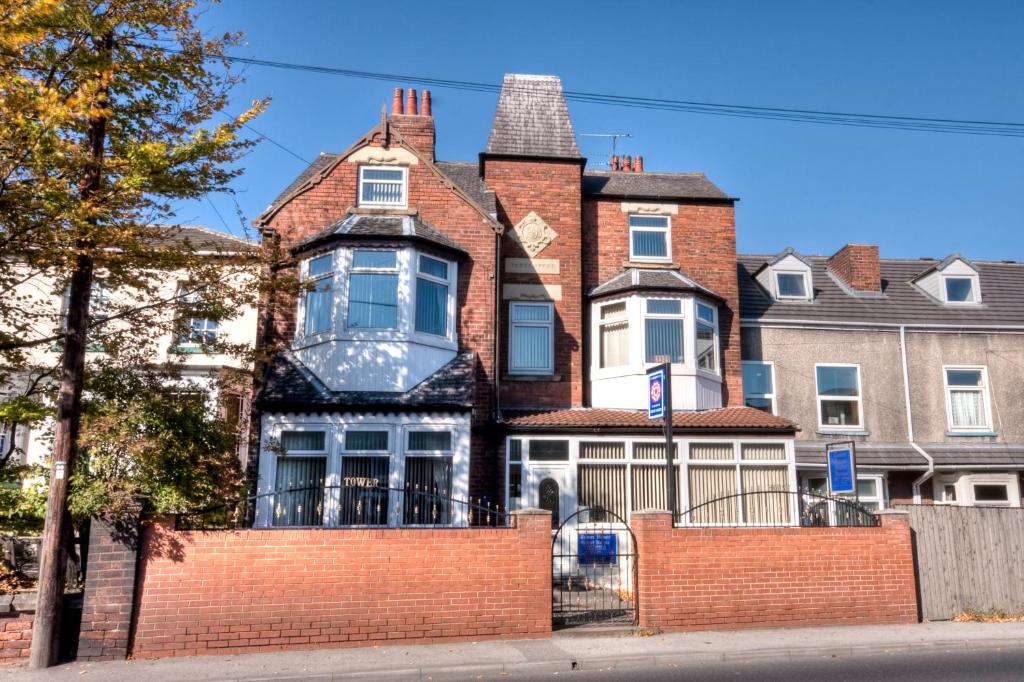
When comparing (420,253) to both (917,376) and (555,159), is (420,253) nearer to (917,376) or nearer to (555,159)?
(555,159)

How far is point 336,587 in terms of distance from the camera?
34.1 feet

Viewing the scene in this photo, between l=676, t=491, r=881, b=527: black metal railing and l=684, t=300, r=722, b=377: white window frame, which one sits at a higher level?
l=684, t=300, r=722, b=377: white window frame

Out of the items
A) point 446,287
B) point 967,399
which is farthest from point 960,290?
point 446,287

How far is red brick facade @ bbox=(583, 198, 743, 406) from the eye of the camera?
19.7 meters

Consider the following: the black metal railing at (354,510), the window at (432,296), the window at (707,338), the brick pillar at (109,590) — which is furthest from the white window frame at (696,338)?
the brick pillar at (109,590)

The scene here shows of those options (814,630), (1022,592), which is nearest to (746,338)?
(1022,592)

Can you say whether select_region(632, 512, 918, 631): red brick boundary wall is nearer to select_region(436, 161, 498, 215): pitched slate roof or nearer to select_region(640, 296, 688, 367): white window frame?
select_region(640, 296, 688, 367): white window frame

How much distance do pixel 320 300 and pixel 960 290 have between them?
59.8ft

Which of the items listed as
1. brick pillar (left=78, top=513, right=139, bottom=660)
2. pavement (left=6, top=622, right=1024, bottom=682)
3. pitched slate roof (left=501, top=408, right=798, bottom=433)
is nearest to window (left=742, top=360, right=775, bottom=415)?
pitched slate roof (left=501, top=408, right=798, bottom=433)

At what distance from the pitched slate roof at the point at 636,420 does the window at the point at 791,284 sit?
5.82 meters

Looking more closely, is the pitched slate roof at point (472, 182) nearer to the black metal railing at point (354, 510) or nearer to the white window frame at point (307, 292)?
the white window frame at point (307, 292)

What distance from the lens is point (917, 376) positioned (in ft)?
69.0

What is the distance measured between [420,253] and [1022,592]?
12.6 metres

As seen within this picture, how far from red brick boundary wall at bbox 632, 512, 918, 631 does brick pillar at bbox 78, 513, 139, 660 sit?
6823 millimetres
